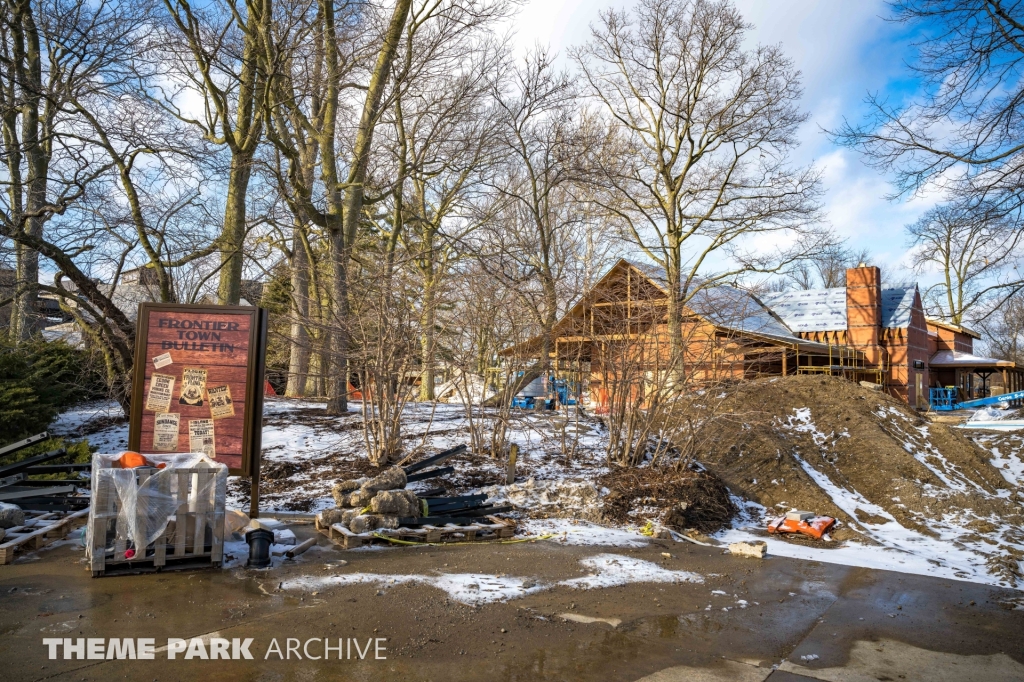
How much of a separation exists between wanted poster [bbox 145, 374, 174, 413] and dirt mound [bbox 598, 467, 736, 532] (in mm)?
5378

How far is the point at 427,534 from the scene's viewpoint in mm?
7395

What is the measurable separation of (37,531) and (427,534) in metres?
3.67

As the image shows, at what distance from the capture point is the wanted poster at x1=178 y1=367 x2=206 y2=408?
24.1 ft

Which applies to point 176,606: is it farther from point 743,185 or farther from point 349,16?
point 743,185

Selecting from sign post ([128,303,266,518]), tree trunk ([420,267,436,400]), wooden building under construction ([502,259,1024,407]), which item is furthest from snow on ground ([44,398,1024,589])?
wooden building under construction ([502,259,1024,407])

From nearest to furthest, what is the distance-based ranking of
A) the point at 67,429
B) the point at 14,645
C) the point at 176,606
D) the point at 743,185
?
1. the point at 14,645
2. the point at 176,606
3. the point at 67,429
4. the point at 743,185

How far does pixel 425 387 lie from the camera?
25969mm

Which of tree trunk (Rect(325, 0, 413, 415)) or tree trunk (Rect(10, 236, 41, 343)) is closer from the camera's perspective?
tree trunk (Rect(10, 236, 41, 343))

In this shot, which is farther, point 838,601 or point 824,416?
point 824,416

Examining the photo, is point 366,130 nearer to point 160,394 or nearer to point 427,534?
point 160,394

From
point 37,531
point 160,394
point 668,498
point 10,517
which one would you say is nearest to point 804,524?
point 668,498

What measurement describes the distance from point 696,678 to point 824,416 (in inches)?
475

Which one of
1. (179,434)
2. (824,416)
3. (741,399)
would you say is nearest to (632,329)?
(741,399)

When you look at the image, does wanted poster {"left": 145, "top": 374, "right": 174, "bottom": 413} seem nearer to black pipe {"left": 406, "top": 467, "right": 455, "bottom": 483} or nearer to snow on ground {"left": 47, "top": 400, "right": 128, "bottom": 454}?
black pipe {"left": 406, "top": 467, "right": 455, "bottom": 483}
